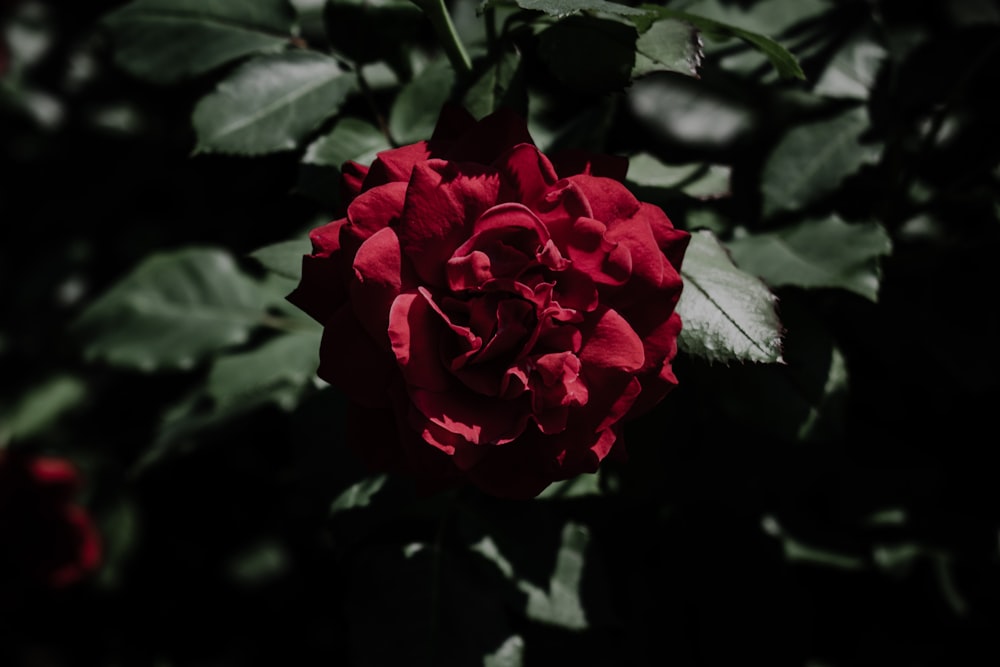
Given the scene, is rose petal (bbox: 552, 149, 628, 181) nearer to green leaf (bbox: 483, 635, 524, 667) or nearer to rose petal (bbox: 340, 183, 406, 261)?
rose petal (bbox: 340, 183, 406, 261)

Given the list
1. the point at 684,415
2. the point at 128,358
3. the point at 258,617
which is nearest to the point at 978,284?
the point at 684,415

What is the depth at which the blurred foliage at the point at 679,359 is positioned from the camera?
2.56ft

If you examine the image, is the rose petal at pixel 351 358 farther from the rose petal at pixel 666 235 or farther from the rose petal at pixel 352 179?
the rose petal at pixel 666 235

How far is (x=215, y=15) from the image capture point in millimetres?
882

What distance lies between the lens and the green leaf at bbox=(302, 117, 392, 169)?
75 centimetres

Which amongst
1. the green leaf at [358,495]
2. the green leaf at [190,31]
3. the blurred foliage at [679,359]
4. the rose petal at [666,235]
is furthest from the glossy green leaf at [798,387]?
the green leaf at [190,31]

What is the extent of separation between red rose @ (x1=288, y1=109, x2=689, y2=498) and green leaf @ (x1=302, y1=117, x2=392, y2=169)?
17 centimetres

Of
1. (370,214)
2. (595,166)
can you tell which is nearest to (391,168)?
(370,214)

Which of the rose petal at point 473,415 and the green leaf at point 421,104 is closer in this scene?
the rose petal at point 473,415

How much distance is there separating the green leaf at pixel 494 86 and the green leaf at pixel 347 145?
4.8 inches

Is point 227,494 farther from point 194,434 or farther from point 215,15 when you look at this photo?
point 215,15

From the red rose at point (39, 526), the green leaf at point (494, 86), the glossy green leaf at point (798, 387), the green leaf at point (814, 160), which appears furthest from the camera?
the red rose at point (39, 526)

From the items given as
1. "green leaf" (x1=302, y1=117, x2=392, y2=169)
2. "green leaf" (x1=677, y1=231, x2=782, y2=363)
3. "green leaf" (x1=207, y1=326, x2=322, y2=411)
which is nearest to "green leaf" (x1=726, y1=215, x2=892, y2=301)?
"green leaf" (x1=677, y1=231, x2=782, y2=363)

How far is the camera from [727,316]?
0.64 m
